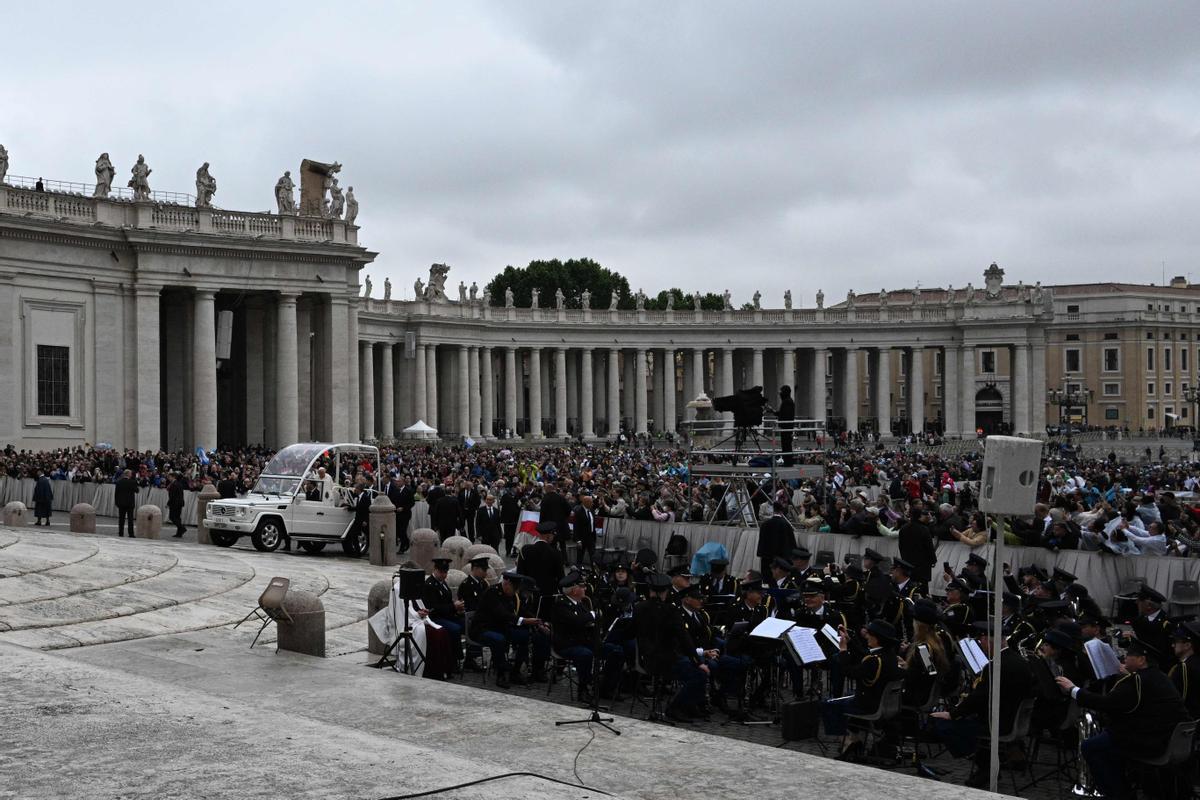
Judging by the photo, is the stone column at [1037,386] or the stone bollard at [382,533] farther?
the stone column at [1037,386]

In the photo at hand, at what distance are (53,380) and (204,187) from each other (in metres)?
10.2

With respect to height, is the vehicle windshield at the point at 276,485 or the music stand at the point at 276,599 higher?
the vehicle windshield at the point at 276,485

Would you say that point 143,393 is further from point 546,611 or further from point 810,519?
point 546,611

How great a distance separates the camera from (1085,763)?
445 inches

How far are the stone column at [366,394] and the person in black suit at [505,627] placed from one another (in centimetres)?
5616

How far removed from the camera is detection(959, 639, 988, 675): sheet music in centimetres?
1227

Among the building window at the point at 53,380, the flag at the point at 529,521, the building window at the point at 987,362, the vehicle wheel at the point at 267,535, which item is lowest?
the vehicle wheel at the point at 267,535

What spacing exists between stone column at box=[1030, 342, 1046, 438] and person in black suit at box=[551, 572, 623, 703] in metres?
88.7

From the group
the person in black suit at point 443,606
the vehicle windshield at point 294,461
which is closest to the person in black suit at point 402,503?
the vehicle windshield at point 294,461

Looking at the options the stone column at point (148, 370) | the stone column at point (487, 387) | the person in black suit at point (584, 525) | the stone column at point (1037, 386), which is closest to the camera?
the person in black suit at point (584, 525)

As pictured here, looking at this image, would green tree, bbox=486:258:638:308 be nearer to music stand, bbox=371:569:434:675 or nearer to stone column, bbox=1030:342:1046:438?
stone column, bbox=1030:342:1046:438

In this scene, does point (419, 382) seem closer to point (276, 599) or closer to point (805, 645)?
point (276, 599)

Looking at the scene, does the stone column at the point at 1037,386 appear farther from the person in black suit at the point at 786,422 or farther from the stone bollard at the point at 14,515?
the stone bollard at the point at 14,515

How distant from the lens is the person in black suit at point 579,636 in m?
15.1
